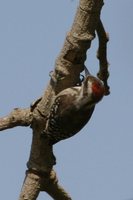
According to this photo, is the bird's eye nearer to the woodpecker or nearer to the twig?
the woodpecker

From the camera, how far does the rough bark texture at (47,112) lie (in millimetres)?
5270

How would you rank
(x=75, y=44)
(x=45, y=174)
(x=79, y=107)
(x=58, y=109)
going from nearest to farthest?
(x=75, y=44), (x=45, y=174), (x=58, y=109), (x=79, y=107)

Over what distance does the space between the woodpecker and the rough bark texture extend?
1.51 feet

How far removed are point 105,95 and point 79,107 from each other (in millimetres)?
370

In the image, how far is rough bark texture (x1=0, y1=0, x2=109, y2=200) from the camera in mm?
5270

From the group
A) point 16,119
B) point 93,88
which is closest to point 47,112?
point 16,119

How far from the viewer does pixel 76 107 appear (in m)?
6.91

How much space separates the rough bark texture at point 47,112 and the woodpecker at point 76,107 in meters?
0.46

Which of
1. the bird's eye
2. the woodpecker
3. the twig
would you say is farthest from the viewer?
the bird's eye

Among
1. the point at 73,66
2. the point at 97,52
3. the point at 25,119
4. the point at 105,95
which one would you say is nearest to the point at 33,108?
the point at 25,119

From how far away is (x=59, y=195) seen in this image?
5.86 meters

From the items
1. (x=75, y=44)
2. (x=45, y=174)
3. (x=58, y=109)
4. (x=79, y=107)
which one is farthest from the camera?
(x=79, y=107)

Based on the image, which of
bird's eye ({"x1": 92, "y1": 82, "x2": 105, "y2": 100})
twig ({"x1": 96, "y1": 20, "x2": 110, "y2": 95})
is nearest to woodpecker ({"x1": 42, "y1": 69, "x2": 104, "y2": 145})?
bird's eye ({"x1": 92, "y1": 82, "x2": 105, "y2": 100})

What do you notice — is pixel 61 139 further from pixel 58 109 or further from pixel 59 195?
pixel 59 195
